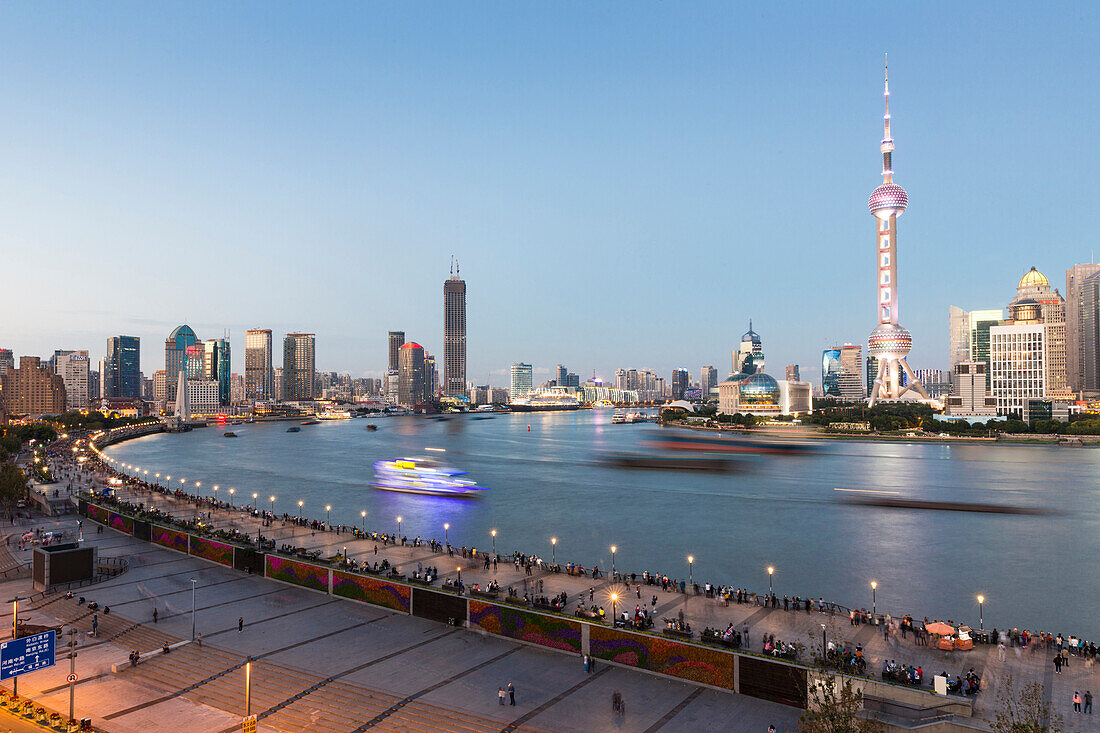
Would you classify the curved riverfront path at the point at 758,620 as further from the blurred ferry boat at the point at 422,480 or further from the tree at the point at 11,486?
the blurred ferry boat at the point at 422,480

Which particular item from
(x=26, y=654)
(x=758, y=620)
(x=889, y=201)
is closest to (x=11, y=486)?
(x=26, y=654)

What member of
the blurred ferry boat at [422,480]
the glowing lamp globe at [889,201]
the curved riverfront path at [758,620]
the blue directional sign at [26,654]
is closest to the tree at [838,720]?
the curved riverfront path at [758,620]

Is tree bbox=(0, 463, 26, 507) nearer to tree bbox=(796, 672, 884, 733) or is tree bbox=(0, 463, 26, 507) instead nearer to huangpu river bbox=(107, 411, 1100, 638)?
huangpu river bbox=(107, 411, 1100, 638)

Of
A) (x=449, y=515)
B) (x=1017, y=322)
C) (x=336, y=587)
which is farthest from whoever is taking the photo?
(x=1017, y=322)

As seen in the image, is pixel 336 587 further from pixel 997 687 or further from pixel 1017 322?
pixel 1017 322

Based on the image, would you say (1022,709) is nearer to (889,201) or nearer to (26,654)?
(26,654)

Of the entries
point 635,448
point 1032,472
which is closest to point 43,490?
point 635,448
